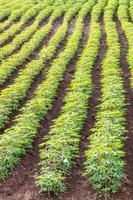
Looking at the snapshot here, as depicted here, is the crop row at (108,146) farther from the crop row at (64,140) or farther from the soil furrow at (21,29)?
the soil furrow at (21,29)

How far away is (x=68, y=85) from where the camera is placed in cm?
1747

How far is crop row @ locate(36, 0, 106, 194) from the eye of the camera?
383 inches

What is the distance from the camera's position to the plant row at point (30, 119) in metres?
10.7

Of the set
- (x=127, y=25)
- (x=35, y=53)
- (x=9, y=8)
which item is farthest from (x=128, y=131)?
(x=9, y=8)

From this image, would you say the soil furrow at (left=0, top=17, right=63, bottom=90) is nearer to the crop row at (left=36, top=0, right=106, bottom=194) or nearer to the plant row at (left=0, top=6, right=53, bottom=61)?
the plant row at (left=0, top=6, right=53, bottom=61)

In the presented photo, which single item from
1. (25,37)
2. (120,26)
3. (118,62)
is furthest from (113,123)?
(120,26)

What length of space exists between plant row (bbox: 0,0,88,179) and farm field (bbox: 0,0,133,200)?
3 cm

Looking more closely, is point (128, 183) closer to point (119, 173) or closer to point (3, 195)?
point (119, 173)

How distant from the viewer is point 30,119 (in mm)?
12664

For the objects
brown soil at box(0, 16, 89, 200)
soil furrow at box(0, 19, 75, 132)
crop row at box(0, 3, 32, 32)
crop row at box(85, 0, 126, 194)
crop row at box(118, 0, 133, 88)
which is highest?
crop row at box(85, 0, 126, 194)

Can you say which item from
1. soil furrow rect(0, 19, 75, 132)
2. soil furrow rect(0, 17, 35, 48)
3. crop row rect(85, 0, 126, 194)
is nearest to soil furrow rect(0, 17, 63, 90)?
soil furrow rect(0, 19, 75, 132)

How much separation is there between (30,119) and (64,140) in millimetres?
2323

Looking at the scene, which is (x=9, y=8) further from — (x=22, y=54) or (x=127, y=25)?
(x=22, y=54)

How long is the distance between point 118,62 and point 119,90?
15.4ft
